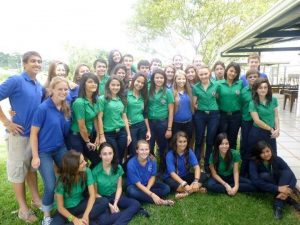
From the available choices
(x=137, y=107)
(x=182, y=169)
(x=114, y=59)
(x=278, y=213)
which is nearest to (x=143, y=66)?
(x=114, y=59)

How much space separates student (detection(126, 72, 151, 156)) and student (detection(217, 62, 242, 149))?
124cm

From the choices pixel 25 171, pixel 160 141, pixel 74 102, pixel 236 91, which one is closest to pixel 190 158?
pixel 160 141

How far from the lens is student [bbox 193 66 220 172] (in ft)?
16.4

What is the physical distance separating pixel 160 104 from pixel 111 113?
875 mm

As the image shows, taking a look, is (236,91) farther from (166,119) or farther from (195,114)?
(166,119)

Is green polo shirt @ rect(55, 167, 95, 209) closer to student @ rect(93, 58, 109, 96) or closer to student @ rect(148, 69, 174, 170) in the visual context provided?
student @ rect(148, 69, 174, 170)

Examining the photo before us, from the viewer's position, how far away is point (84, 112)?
410cm

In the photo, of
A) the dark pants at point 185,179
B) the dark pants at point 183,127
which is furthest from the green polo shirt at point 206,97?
the dark pants at point 185,179

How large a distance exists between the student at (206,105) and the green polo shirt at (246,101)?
0.42 m

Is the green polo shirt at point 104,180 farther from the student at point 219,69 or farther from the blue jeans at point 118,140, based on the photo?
the student at point 219,69

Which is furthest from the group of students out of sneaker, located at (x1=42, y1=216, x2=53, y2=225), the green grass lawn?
the green grass lawn

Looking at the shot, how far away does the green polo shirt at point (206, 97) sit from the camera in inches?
197

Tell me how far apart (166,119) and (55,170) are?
1866 millimetres

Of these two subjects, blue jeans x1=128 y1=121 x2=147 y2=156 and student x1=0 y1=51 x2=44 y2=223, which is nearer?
student x1=0 y1=51 x2=44 y2=223
